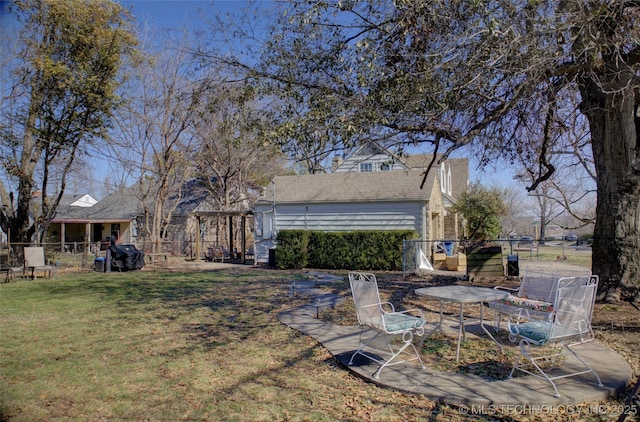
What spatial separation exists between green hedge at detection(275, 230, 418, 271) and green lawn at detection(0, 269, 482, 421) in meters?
7.08

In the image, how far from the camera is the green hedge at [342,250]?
1582 cm

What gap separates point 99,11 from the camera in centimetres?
1575

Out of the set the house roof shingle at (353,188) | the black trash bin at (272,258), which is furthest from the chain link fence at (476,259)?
the black trash bin at (272,258)

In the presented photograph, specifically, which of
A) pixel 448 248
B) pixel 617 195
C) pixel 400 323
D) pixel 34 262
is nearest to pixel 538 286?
pixel 400 323

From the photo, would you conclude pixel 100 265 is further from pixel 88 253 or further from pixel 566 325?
pixel 566 325

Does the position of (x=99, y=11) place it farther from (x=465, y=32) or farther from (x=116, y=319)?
(x=465, y=32)

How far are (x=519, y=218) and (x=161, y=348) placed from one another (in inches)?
1823

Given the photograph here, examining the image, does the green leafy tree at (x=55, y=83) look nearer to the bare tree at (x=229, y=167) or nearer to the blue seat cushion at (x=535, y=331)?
the bare tree at (x=229, y=167)

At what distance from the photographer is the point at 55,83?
15.7 m

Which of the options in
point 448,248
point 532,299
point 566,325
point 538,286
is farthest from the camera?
point 448,248

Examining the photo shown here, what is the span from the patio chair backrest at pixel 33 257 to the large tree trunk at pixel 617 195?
16.4 metres

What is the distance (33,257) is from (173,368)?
1240 cm

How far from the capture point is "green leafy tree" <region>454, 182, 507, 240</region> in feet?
67.7

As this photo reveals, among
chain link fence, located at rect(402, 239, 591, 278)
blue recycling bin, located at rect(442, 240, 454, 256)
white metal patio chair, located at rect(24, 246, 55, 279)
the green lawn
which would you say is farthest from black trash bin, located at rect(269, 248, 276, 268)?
the green lawn
